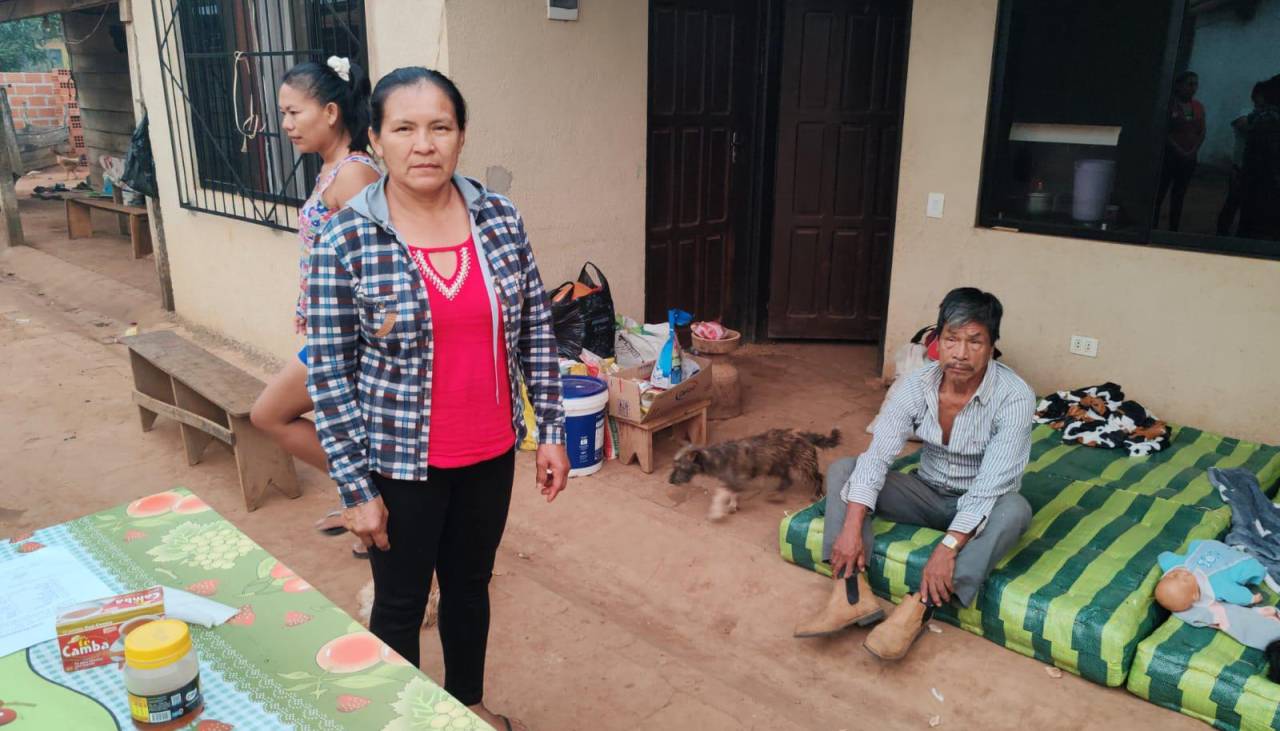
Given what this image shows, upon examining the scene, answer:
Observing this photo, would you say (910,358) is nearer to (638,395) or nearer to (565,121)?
(638,395)

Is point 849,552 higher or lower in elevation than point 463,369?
lower

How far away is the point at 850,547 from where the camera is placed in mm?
3248

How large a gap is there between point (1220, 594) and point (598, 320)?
10.5 ft

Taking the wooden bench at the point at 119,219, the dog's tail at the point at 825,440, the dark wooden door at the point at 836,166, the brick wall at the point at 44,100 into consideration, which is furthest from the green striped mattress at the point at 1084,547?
the brick wall at the point at 44,100

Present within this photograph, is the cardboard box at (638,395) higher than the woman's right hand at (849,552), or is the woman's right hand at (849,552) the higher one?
the cardboard box at (638,395)

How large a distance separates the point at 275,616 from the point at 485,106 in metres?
3.58

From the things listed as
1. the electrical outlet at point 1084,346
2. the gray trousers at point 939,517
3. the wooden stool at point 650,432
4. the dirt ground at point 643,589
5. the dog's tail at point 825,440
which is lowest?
the dirt ground at point 643,589

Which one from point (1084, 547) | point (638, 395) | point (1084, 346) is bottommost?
point (1084, 547)

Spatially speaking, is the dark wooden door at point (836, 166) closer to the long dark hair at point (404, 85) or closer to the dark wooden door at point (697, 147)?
the dark wooden door at point (697, 147)

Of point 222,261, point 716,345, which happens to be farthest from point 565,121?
point 222,261

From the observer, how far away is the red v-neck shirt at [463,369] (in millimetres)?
2002

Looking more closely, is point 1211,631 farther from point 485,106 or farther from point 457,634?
point 485,106

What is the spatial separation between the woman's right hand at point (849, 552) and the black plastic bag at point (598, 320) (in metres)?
2.20

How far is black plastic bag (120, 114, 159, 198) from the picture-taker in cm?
757
